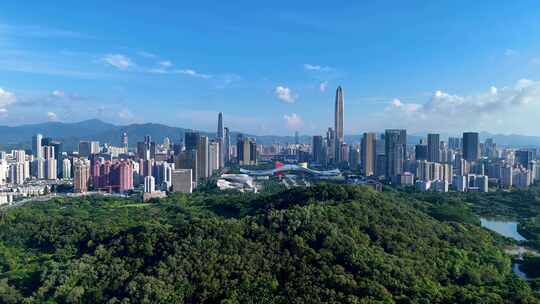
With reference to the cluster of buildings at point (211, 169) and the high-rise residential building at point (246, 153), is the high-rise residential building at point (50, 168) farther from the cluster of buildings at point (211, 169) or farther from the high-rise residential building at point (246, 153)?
the high-rise residential building at point (246, 153)

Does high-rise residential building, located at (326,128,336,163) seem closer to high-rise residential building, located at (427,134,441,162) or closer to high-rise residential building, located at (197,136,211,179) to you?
high-rise residential building, located at (427,134,441,162)

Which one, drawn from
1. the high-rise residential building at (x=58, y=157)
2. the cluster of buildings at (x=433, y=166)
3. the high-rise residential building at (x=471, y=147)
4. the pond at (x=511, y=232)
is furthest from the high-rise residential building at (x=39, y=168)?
the high-rise residential building at (x=471, y=147)

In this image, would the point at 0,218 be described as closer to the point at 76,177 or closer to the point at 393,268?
the point at 76,177

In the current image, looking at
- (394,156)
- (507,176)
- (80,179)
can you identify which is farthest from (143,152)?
(507,176)

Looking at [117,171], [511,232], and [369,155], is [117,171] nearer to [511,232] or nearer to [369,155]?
[369,155]

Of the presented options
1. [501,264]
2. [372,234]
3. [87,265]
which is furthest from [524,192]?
[87,265]

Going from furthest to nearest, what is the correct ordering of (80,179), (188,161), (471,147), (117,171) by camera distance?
1. (471,147)
2. (188,161)
3. (117,171)
4. (80,179)

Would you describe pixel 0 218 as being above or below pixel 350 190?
below
